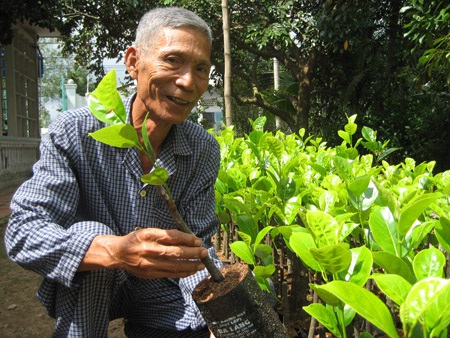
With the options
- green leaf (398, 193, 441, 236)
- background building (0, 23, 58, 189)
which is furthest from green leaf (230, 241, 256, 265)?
background building (0, 23, 58, 189)

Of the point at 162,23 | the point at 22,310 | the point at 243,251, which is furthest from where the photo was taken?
the point at 22,310

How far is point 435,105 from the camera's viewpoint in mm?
7453

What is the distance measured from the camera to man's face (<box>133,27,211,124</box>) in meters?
1.24

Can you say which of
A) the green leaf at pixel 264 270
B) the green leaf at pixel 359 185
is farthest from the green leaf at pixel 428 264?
the green leaf at pixel 264 270

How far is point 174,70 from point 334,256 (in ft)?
2.06

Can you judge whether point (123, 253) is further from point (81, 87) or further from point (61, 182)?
point (81, 87)

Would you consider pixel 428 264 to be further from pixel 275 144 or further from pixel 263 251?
pixel 275 144

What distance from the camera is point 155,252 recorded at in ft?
3.32

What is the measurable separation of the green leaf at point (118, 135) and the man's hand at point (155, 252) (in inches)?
8.6

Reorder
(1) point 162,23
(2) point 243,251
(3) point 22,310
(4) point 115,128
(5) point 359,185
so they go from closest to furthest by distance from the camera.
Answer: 1. (4) point 115,128
2. (5) point 359,185
3. (1) point 162,23
4. (2) point 243,251
5. (3) point 22,310

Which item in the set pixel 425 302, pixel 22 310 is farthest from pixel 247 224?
pixel 22 310

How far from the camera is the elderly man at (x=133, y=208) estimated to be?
113 cm

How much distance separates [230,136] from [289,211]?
6.38ft

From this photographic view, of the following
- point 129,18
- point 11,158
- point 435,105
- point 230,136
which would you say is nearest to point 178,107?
point 230,136
